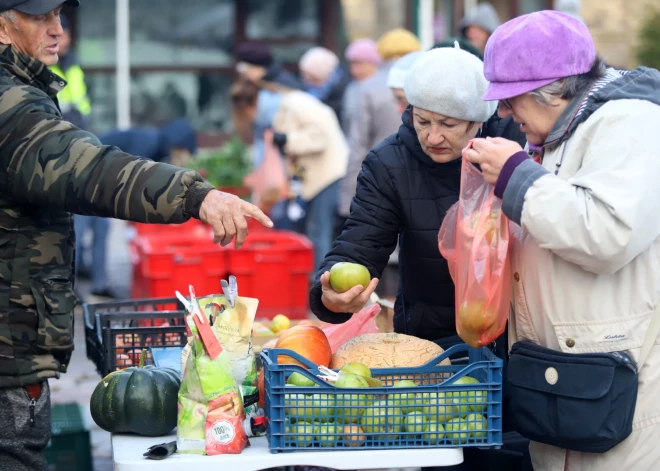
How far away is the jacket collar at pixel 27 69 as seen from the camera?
2.92 m

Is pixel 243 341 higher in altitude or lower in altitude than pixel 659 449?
higher

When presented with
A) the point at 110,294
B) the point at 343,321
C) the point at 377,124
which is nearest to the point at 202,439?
the point at 343,321

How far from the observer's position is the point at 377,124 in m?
7.86

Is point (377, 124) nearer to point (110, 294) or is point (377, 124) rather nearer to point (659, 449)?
point (110, 294)

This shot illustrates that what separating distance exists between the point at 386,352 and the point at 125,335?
3.24 ft

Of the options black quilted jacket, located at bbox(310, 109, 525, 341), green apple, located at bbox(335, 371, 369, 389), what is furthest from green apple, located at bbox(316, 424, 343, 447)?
black quilted jacket, located at bbox(310, 109, 525, 341)

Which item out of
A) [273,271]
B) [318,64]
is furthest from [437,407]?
[318,64]

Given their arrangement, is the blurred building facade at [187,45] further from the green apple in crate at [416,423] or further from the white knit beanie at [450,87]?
the green apple in crate at [416,423]

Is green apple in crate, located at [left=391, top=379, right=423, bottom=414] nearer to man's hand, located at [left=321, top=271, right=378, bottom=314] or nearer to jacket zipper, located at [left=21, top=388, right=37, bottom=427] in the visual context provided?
man's hand, located at [left=321, top=271, right=378, bottom=314]

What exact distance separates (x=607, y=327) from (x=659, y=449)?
1.23 ft

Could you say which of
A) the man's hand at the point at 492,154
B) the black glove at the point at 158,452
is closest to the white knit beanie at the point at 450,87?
the man's hand at the point at 492,154

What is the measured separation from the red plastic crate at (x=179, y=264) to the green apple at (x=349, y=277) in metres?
4.23

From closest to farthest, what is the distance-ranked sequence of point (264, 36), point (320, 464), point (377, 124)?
point (320, 464)
point (377, 124)
point (264, 36)

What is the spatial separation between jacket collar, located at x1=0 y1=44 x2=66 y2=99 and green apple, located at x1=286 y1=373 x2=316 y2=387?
1.08 meters
